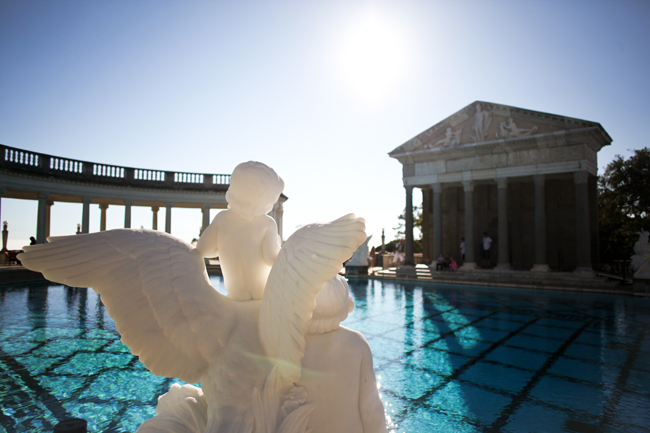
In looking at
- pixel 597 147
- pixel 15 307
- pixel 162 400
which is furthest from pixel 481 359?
pixel 597 147

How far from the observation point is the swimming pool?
354 cm

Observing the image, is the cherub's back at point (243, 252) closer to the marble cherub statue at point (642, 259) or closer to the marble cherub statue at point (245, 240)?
the marble cherub statue at point (245, 240)

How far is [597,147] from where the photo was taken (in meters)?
17.9

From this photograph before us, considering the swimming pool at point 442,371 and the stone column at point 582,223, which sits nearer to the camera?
the swimming pool at point 442,371

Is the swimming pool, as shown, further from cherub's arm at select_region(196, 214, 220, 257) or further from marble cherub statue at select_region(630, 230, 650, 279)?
marble cherub statue at select_region(630, 230, 650, 279)

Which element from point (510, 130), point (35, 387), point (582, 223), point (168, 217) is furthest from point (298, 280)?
point (168, 217)

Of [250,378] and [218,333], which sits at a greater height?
[218,333]

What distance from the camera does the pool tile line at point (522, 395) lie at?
11.2ft

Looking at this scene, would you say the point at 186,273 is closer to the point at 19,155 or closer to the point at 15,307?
the point at 15,307

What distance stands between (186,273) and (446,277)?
1750cm

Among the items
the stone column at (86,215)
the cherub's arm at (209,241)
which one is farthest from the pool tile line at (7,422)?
the stone column at (86,215)

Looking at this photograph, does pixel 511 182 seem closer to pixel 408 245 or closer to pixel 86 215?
pixel 408 245

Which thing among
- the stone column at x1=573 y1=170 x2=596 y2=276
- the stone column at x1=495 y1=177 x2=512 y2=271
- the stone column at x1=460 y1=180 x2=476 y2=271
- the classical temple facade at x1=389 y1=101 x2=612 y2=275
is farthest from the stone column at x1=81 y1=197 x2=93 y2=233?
the stone column at x1=573 y1=170 x2=596 y2=276

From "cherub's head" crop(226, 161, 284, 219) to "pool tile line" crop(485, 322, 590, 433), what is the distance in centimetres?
309
